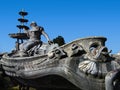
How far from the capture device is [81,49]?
8.09m

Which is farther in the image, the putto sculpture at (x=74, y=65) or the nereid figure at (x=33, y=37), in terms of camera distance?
the nereid figure at (x=33, y=37)

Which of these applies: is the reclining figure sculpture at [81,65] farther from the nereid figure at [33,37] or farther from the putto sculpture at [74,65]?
the nereid figure at [33,37]

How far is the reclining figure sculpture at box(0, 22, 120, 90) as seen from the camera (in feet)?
24.0

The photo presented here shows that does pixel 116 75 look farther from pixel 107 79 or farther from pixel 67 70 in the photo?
pixel 67 70

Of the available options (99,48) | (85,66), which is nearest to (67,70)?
(85,66)

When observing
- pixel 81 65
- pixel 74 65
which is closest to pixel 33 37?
pixel 74 65

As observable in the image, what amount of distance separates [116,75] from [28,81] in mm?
3720

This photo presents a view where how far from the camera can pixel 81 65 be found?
25.2 ft

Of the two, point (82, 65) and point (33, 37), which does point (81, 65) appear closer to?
point (82, 65)

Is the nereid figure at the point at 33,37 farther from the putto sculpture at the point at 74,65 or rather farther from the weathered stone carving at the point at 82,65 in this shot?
the weathered stone carving at the point at 82,65

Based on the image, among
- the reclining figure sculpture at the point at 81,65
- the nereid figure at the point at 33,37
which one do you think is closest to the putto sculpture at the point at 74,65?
the reclining figure sculpture at the point at 81,65

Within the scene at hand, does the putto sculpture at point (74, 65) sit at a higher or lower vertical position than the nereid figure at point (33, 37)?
lower

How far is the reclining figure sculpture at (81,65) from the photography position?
732cm

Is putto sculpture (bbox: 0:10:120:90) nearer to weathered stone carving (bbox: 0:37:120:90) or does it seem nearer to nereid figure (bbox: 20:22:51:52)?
weathered stone carving (bbox: 0:37:120:90)
